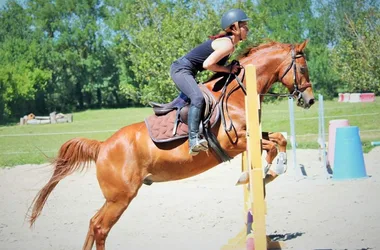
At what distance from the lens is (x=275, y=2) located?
58312 mm

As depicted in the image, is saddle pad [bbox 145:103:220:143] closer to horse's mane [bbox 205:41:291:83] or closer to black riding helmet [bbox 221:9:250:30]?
horse's mane [bbox 205:41:291:83]

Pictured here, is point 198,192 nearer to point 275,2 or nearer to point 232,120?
point 232,120

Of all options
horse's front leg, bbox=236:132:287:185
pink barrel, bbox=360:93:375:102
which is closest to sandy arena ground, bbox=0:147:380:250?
horse's front leg, bbox=236:132:287:185

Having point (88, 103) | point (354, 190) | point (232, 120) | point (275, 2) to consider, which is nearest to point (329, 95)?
point (275, 2)

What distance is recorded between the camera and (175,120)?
17.0 ft

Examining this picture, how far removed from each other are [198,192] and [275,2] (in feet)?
173

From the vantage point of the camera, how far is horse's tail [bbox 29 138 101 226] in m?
5.75

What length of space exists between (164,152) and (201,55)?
109cm

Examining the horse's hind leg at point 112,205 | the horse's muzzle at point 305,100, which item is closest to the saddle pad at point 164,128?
the horse's hind leg at point 112,205

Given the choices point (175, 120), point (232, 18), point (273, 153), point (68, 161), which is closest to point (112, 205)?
point (68, 161)

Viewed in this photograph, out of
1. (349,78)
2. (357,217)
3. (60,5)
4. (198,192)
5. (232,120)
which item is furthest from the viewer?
(60,5)

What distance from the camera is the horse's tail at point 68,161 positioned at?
18.9ft

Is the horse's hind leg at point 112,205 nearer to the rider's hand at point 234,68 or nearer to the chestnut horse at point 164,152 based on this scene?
the chestnut horse at point 164,152

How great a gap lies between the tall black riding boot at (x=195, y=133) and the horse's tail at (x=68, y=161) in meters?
1.32
